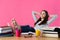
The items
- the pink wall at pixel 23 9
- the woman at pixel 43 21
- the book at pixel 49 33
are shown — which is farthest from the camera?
the pink wall at pixel 23 9

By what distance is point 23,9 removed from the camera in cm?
201

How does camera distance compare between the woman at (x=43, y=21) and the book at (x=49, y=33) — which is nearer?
the book at (x=49, y=33)

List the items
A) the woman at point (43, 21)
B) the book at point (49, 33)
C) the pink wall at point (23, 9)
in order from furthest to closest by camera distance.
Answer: the pink wall at point (23, 9), the woman at point (43, 21), the book at point (49, 33)

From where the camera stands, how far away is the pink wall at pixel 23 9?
190 centimetres

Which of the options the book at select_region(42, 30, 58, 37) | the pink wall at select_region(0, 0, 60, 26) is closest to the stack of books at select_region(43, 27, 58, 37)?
the book at select_region(42, 30, 58, 37)

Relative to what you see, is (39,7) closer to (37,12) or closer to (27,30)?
(37,12)

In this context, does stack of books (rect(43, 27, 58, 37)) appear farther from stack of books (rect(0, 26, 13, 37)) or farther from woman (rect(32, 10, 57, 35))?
stack of books (rect(0, 26, 13, 37))

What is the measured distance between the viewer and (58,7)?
188cm

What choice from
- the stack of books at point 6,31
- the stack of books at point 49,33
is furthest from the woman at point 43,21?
the stack of books at point 6,31

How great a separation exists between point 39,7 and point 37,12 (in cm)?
10

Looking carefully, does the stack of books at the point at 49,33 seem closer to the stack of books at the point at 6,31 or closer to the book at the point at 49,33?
the book at the point at 49,33

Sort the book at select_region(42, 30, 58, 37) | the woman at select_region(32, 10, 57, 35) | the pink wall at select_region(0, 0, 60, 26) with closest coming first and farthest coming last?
1. the book at select_region(42, 30, 58, 37)
2. the woman at select_region(32, 10, 57, 35)
3. the pink wall at select_region(0, 0, 60, 26)

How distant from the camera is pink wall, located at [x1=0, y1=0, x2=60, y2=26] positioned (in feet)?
6.24

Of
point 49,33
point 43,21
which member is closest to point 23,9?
point 43,21
